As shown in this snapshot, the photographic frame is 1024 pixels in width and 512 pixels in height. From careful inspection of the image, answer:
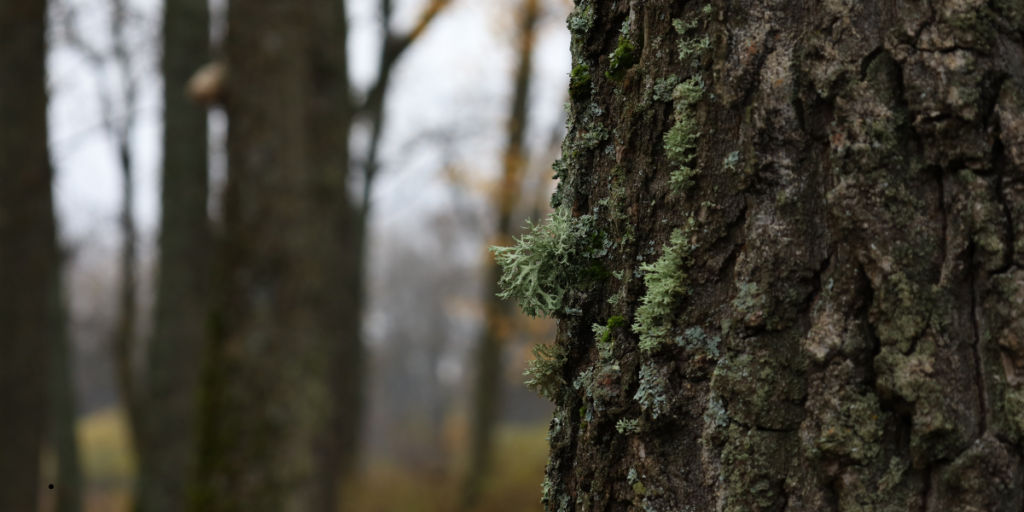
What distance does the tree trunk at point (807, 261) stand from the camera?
88cm

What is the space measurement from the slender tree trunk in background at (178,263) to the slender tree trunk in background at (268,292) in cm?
479

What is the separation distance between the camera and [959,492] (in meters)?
0.87

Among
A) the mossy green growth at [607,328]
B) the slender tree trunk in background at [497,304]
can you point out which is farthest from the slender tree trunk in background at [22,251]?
the slender tree trunk in background at [497,304]

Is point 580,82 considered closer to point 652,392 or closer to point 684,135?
point 684,135

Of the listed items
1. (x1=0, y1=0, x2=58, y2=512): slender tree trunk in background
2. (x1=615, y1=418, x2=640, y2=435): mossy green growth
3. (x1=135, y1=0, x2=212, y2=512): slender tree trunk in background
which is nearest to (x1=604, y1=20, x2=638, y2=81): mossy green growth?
(x1=615, y1=418, x2=640, y2=435): mossy green growth

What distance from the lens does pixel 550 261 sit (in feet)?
3.82

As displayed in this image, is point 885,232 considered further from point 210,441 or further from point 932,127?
point 210,441

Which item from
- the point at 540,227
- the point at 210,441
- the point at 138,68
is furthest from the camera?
the point at 138,68

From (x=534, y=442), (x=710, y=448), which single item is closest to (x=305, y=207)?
(x=710, y=448)

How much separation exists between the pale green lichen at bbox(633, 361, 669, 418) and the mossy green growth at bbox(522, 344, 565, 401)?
161 millimetres

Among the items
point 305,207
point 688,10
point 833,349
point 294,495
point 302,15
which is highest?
point 302,15

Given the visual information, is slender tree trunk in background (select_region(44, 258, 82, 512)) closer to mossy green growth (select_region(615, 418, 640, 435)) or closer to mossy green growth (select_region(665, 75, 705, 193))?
mossy green growth (select_region(615, 418, 640, 435))

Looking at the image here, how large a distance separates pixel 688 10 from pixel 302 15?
14.2 feet

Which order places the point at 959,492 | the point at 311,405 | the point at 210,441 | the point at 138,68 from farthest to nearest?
1. the point at 138,68
2. the point at 311,405
3. the point at 210,441
4. the point at 959,492
